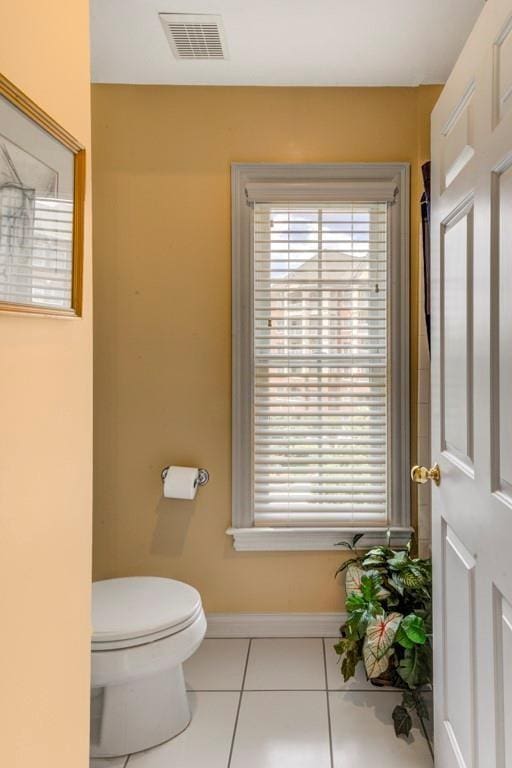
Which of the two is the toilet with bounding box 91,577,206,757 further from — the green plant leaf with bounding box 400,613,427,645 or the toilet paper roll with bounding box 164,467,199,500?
the green plant leaf with bounding box 400,613,427,645

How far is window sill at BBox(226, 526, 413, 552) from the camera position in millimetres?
2375

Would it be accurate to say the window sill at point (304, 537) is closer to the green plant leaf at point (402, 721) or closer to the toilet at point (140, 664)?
the toilet at point (140, 664)

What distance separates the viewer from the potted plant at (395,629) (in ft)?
5.99

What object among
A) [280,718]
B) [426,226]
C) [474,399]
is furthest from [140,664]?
[426,226]

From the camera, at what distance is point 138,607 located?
179cm

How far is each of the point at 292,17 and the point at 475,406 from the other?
61.0 inches

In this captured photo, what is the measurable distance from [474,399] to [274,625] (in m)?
1.65

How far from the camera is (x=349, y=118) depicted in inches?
94.0

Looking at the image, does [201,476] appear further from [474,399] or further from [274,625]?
[474,399]

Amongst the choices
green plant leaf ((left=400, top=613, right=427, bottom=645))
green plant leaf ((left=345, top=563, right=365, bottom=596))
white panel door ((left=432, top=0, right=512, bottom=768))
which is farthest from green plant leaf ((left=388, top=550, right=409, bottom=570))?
white panel door ((left=432, top=0, right=512, bottom=768))

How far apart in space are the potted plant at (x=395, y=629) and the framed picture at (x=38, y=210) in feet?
5.01

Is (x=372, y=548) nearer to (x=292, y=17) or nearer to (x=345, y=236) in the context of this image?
(x=345, y=236)

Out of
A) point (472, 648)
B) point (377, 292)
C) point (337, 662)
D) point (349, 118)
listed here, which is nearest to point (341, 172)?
point (349, 118)

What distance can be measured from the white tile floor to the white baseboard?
70mm
